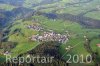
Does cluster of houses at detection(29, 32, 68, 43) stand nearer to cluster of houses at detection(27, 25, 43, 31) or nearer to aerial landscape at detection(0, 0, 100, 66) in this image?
aerial landscape at detection(0, 0, 100, 66)

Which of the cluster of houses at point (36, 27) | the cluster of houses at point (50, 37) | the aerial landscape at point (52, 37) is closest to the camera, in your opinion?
the aerial landscape at point (52, 37)

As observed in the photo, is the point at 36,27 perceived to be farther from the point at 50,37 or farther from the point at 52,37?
the point at 50,37

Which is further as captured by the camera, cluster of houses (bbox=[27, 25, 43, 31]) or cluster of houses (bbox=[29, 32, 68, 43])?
cluster of houses (bbox=[27, 25, 43, 31])

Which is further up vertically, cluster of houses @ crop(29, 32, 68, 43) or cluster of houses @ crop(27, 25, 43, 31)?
cluster of houses @ crop(27, 25, 43, 31)

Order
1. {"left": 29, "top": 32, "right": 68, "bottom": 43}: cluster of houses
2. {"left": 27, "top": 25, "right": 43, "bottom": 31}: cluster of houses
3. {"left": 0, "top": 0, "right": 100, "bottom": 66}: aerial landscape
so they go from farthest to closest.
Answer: {"left": 27, "top": 25, "right": 43, "bottom": 31}: cluster of houses, {"left": 29, "top": 32, "right": 68, "bottom": 43}: cluster of houses, {"left": 0, "top": 0, "right": 100, "bottom": 66}: aerial landscape

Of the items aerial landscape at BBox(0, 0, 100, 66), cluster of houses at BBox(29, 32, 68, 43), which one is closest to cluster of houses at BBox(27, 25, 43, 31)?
aerial landscape at BBox(0, 0, 100, 66)

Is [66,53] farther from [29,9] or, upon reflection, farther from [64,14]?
[29,9]

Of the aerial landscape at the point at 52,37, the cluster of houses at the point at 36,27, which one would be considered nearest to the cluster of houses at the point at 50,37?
the aerial landscape at the point at 52,37

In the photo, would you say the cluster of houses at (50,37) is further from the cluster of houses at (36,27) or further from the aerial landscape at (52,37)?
the cluster of houses at (36,27)

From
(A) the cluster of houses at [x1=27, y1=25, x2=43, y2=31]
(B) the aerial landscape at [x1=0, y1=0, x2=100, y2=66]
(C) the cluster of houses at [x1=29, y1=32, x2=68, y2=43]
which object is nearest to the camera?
(B) the aerial landscape at [x1=0, y1=0, x2=100, y2=66]

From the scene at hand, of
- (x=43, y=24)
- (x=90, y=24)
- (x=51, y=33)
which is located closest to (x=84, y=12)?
(x=90, y=24)
